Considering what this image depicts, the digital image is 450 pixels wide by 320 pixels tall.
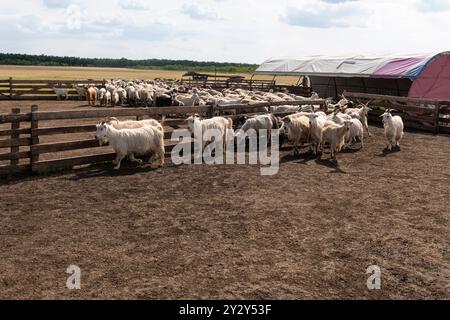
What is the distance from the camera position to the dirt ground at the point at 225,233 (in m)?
4.81

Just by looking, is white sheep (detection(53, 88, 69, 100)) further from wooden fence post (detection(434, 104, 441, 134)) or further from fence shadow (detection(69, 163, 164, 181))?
wooden fence post (detection(434, 104, 441, 134))

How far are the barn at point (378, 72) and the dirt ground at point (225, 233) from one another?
13471 millimetres

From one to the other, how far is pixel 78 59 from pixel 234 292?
693 ft

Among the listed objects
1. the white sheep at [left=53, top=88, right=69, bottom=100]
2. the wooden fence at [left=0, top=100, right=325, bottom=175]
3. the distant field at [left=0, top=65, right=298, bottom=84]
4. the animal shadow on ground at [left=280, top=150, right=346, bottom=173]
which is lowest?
the animal shadow on ground at [left=280, top=150, right=346, bottom=173]

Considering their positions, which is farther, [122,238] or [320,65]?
[320,65]

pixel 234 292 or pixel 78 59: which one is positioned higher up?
pixel 78 59

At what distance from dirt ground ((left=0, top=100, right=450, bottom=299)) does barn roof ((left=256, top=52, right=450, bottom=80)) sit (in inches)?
528

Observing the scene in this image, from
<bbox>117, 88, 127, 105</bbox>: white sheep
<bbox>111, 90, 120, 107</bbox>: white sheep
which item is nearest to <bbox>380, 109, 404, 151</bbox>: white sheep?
<bbox>111, 90, 120, 107</bbox>: white sheep

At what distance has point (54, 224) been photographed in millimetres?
6590

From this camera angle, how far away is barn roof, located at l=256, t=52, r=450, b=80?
2169 cm

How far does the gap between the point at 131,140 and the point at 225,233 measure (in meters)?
4.68

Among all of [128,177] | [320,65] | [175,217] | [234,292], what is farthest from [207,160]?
[320,65]

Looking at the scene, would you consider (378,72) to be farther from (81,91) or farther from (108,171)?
(81,91)
